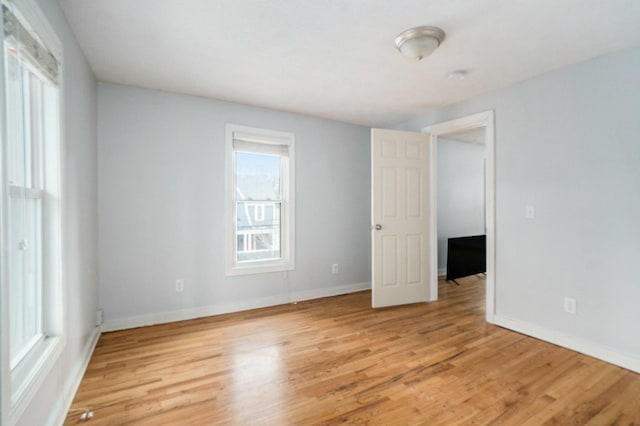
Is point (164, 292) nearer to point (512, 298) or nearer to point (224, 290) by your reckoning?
point (224, 290)

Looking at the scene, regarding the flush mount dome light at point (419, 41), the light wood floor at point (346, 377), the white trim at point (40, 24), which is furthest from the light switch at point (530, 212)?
the white trim at point (40, 24)

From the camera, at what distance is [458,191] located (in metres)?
5.51

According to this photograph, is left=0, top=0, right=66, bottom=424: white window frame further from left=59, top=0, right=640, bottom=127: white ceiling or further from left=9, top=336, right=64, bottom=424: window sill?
left=59, top=0, right=640, bottom=127: white ceiling

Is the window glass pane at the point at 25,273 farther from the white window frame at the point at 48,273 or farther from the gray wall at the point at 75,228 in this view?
the gray wall at the point at 75,228

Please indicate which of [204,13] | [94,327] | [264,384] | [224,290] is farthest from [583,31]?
[94,327]

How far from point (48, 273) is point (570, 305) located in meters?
3.84

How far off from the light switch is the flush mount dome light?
1.78 meters

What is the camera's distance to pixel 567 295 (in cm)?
267

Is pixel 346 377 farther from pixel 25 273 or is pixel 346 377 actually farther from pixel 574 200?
pixel 574 200

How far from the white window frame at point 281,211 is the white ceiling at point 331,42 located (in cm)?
53

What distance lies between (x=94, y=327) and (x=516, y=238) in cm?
408

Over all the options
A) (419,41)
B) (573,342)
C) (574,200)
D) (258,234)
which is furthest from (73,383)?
(574,200)

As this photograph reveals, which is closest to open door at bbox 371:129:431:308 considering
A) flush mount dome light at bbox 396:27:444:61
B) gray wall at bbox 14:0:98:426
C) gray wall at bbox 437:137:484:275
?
flush mount dome light at bbox 396:27:444:61

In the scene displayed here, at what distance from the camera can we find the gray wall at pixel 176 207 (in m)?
3.01
